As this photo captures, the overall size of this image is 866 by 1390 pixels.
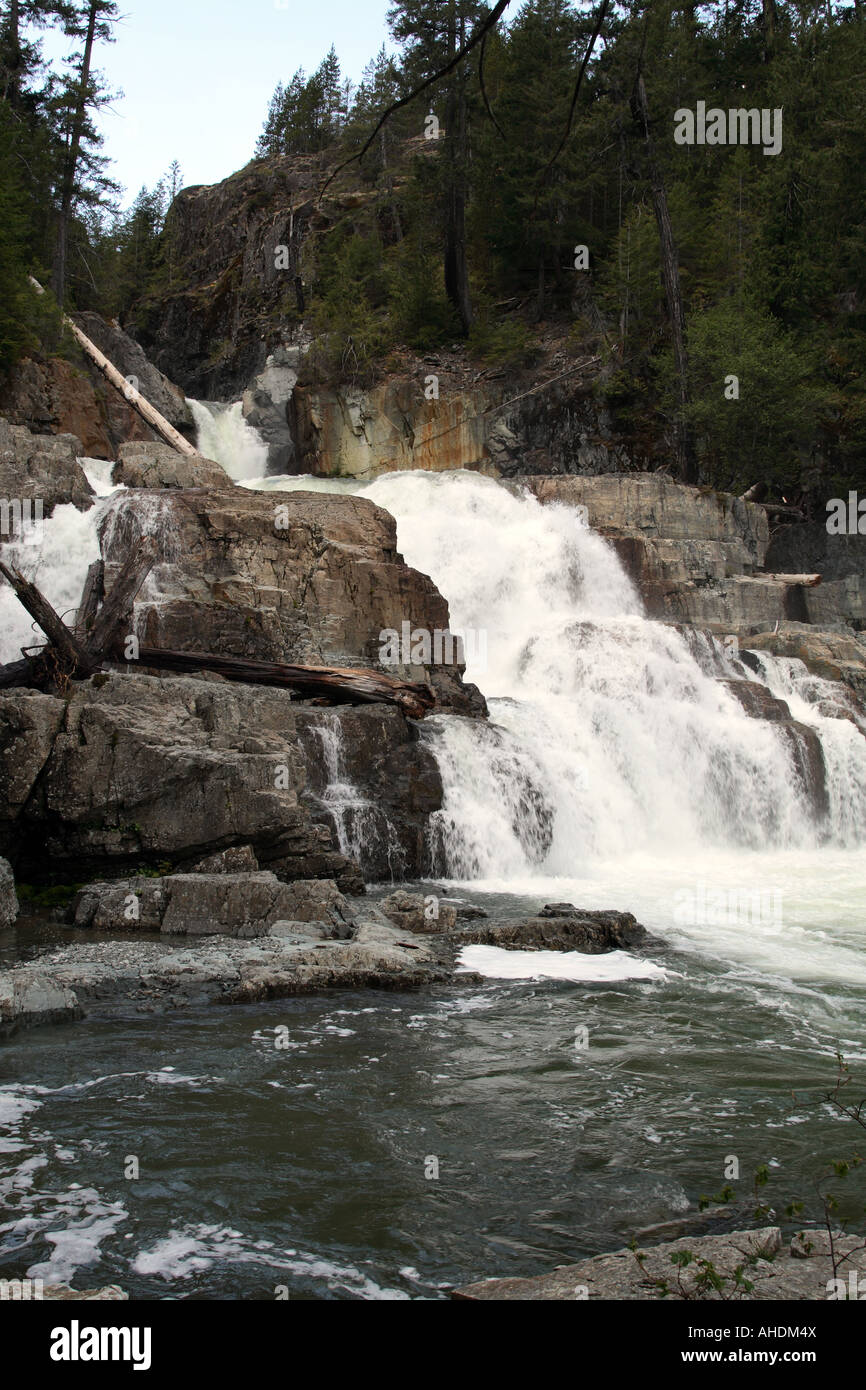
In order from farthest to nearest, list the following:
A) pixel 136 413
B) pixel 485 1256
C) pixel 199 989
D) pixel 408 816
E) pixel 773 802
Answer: pixel 136 413, pixel 773 802, pixel 408 816, pixel 199 989, pixel 485 1256

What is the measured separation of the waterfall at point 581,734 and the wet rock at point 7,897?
6439 mm

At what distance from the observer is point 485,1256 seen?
467 centimetres

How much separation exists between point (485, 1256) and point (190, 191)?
59.4m

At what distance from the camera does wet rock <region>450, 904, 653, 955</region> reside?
10867 mm

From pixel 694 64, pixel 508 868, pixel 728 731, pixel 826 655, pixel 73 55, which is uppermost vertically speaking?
pixel 694 64

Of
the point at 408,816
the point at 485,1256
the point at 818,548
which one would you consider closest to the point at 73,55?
the point at 818,548

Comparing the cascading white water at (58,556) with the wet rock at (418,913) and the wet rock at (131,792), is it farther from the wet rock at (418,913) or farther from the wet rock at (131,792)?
the wet rock at (418,913)

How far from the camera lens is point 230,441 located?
36469mm

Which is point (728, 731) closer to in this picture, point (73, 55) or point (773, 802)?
point (773, 802)

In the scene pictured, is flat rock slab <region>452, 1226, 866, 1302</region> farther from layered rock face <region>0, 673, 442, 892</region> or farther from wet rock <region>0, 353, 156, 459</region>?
wet rock <region>0, 353, 156, 459</region>

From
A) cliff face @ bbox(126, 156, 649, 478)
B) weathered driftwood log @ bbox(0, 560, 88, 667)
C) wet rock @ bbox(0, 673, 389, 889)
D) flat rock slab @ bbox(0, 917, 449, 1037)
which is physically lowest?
flat rock slab @ bbox(0, 917, 449, 1037)

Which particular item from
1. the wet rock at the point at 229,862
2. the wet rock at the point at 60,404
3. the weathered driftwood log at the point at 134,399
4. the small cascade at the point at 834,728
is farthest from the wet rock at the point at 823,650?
the wet rock at the point at 60,404

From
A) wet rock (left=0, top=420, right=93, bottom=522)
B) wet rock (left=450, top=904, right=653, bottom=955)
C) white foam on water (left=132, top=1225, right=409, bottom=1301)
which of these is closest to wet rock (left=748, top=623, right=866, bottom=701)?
wet rock (left=450, top=904, right=653, bottom=955)

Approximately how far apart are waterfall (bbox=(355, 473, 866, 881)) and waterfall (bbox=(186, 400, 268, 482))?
1115cm
